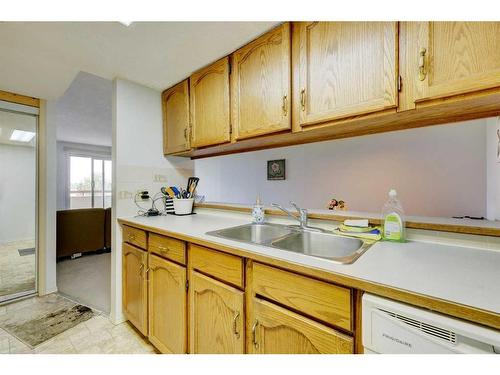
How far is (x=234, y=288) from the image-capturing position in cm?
93

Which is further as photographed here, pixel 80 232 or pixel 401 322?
pixel 80 232

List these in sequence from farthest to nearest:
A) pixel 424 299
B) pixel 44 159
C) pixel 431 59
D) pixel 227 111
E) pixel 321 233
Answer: pixel 44 159, pixel 227 111, pixel 321 233, pixel 431 59, pixel 424 299

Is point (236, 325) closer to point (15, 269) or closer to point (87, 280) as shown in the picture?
point (87, 280)

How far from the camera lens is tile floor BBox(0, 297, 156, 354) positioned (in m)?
1.41

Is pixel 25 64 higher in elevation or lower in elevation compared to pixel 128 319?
higher

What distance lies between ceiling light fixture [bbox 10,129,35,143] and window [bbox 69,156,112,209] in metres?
4.08

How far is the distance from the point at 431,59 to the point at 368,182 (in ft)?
9.50

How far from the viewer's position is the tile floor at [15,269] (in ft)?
6.76

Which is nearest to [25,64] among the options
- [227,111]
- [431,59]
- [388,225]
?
[227,111]

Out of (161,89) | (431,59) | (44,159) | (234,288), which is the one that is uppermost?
(161,89)

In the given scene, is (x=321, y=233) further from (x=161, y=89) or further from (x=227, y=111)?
(x=161, y=89)

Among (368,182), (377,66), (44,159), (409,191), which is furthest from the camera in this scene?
(368,182)

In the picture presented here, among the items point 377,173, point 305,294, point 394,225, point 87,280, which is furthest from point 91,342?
point 377,173

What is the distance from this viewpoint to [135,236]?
153 centimetres
